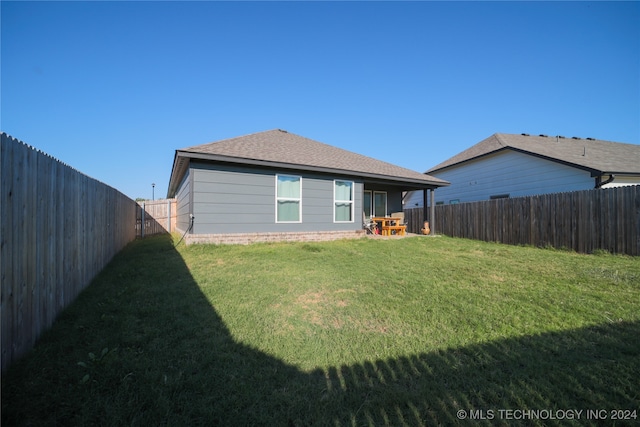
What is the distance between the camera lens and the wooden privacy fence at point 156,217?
14300 millimetres

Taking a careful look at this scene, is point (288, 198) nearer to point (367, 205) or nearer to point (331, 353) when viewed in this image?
point (367, 205)

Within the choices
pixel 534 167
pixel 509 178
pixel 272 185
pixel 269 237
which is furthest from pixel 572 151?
pixel 269 237

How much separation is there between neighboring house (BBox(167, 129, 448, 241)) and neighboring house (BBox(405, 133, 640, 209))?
6.51 m

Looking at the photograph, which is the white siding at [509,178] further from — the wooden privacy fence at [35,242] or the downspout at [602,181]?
the wooden privacy fence at [35,242]

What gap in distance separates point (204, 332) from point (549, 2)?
40.0 ft

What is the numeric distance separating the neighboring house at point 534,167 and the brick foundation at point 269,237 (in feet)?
32.5

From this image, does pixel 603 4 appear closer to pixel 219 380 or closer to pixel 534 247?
pixel 534 247

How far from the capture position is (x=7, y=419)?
4.99ft

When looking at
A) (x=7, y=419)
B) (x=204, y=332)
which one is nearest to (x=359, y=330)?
(x=204, y=332)

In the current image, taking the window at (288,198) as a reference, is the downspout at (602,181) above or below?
above

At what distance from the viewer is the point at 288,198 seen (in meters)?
9.41

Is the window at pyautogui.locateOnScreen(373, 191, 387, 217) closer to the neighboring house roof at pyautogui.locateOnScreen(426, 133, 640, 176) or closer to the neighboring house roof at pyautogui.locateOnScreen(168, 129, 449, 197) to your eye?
the neighboring house roof at pyautogui.locateOnScreen(168, 129, 449, 197)

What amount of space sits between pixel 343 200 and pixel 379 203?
4.31 metres

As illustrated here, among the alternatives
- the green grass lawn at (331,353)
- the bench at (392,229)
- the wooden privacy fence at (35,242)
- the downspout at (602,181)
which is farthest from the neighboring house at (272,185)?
the downspout at (602,181)
